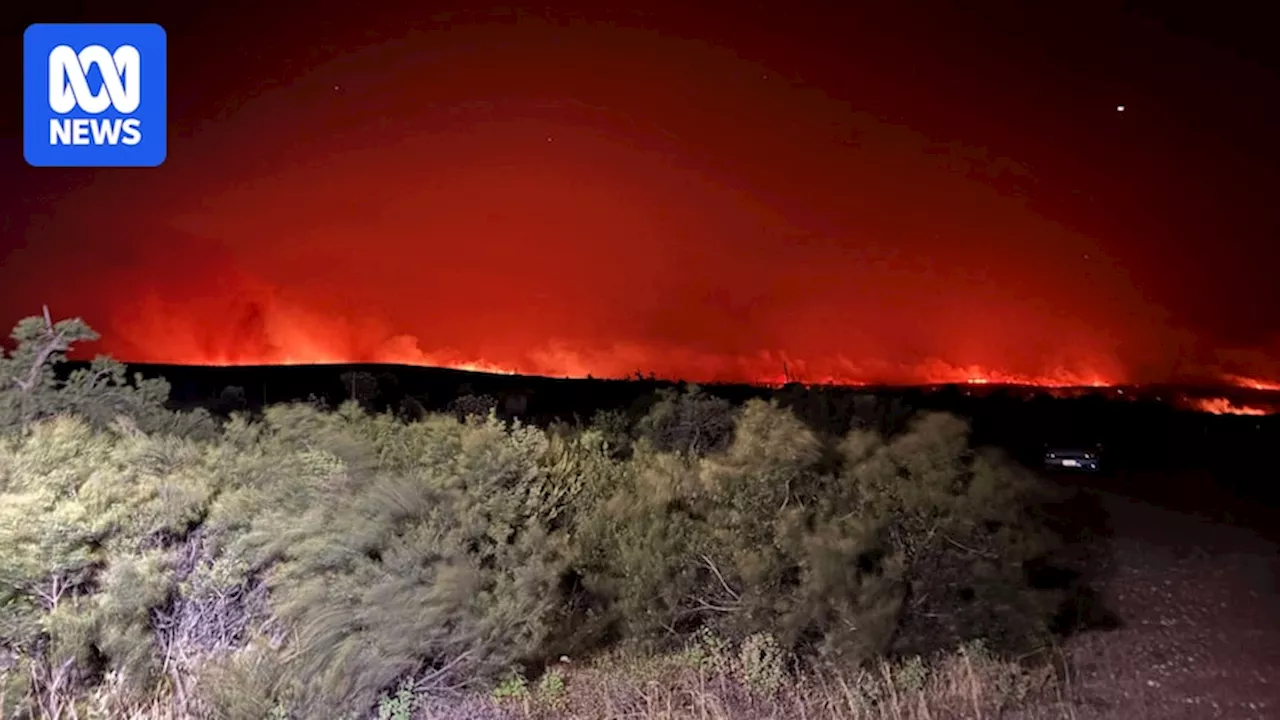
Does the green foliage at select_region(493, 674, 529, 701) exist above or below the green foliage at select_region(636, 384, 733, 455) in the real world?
below

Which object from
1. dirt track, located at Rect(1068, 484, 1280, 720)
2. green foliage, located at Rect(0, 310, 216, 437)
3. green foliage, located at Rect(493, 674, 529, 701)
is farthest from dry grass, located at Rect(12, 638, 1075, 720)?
green foliage, located at Rect(0, 310, 216, 437)

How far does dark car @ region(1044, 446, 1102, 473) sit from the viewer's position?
22594mm

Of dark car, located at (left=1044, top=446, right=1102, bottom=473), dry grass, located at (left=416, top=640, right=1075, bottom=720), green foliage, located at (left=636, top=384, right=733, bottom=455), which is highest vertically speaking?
A: green foliage, located at (left=636, top=384, right=733, bottom=455)

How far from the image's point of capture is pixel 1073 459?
74.9ft

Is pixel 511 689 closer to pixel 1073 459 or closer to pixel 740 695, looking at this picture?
pixel 740 695

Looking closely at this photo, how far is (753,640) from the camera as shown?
328 inches

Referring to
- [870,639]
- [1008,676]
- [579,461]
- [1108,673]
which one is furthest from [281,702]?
[1108,673]

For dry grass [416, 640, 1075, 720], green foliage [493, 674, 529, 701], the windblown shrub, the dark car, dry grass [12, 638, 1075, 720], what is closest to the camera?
dry grass [12, 638, 1075, 720]

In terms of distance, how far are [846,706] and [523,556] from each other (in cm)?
247

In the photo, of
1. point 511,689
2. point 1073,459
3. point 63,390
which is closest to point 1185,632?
point 511,689

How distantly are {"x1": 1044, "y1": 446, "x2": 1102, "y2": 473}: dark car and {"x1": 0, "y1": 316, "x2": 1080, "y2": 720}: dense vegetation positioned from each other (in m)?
13.2

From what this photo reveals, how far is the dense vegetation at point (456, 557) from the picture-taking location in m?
7.42

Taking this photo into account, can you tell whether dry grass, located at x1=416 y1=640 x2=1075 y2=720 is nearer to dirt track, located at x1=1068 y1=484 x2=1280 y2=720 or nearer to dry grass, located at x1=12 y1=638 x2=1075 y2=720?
dry grass, located at x1=12 y1=638 x2=1075 y2=720

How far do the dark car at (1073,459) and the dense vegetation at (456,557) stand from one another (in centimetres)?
1320
